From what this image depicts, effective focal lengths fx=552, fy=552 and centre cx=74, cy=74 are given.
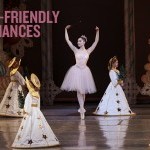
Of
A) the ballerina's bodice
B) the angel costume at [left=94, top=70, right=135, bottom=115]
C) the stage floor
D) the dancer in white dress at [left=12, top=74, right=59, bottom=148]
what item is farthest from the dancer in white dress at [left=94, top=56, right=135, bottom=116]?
the dancer in white dress at [left=12, top=74, right=59, bottom=148]

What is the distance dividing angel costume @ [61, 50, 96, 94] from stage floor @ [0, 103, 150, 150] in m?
0.69

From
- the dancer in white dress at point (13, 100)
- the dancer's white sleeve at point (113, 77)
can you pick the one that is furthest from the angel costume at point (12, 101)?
the dancer's white sleeve at point (113, 77)

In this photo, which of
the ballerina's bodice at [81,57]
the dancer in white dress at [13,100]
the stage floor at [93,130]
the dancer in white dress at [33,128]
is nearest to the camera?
the dancer in white dress at [33,128]

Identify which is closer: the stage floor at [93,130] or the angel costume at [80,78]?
the stage floor at [93,130]

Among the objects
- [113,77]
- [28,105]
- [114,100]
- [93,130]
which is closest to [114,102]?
[114,100]

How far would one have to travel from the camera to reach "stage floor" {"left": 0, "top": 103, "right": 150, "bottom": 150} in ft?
27.5

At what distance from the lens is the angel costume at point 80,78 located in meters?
12.0

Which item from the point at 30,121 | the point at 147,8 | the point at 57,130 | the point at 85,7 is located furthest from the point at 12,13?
the point at 30,121

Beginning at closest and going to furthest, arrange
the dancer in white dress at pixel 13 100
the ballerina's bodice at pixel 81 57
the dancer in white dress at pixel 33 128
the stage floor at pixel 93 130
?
the dancer in white dress at pixel 33 128 < the stage floor at pixel 93 130 < the ballerina's bodice at pixel 81 57 < the dancer in white dress at pixel 13 100

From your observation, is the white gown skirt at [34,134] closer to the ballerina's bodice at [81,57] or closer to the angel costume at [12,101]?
the ballerina's bodice at [81,57]

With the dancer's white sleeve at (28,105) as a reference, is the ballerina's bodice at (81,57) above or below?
above

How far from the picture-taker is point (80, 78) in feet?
39.8

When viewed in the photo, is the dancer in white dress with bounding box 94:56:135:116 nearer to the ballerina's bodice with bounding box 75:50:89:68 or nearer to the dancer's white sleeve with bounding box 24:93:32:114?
the ballerina's bodice with bounding box 75:50:89:68

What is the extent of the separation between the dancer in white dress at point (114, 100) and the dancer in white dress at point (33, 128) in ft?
15.5
